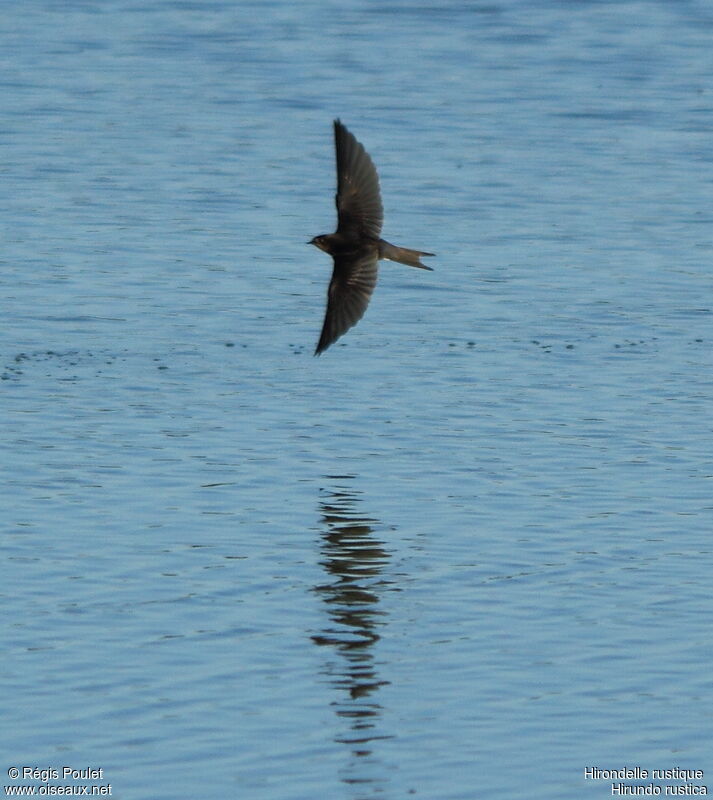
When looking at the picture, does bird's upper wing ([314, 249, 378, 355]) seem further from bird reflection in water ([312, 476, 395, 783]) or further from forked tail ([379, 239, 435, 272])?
bird reflection in water ([312, 476, 395, 783])

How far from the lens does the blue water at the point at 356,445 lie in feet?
24.2

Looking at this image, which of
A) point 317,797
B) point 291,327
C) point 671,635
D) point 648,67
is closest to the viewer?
point 317,797

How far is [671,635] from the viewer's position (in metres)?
8.27

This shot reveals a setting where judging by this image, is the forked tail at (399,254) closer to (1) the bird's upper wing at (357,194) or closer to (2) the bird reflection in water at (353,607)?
(1) the bird's upper wing at (357,194)

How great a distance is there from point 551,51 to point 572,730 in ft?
61.5

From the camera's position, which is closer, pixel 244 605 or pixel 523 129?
pixel 244 605

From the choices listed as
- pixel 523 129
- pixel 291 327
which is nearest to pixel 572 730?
pixel 291 327

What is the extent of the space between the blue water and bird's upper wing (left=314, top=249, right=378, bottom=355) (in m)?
0.63

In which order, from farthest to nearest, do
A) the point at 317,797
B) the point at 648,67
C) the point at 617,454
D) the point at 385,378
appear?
the point at 648,67, the point at 385,378, the point at 617,454, the point at 317,797

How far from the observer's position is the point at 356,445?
1097 centimetres

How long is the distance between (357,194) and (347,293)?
68 centimetres

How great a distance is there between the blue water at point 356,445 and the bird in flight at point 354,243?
2.34 feet

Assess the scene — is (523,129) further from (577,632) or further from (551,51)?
(577,632)

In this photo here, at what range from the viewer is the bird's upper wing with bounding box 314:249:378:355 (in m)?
10.9
